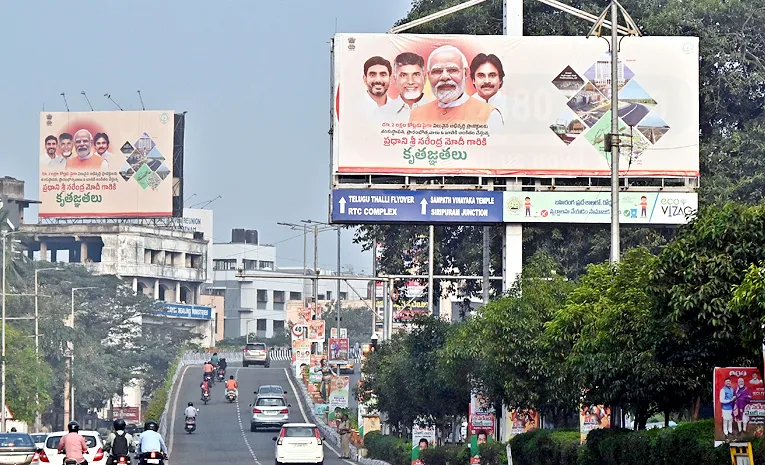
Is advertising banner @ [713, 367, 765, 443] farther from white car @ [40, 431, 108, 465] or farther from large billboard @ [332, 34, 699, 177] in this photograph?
large billboard @ [332, 34, 699, 177]

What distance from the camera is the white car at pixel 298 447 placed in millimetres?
47688

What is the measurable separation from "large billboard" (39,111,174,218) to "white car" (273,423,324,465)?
7917cm

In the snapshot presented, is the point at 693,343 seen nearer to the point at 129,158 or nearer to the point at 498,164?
the point at 498,164

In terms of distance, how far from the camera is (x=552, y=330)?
31047mm

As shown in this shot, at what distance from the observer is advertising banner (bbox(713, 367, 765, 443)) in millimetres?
20922

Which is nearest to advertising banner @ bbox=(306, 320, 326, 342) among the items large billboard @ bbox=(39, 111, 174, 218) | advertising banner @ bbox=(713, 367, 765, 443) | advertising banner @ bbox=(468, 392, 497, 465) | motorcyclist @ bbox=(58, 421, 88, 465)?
large billboard @ bbox=(39, 111, 174, 218)

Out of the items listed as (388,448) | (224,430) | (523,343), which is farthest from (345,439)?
(523,343)

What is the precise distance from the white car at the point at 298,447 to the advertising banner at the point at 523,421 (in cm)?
880

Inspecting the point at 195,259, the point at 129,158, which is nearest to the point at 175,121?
the point at 129,158

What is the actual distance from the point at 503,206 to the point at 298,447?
34.4 feet

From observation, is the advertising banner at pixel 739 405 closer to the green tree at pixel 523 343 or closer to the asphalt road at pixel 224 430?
the green tree at pixel 523 343

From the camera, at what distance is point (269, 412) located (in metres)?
73.8

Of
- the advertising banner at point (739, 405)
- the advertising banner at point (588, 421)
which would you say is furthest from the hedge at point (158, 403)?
the advertising banner at point (739, 405)

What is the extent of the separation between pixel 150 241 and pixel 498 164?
109602 mm
